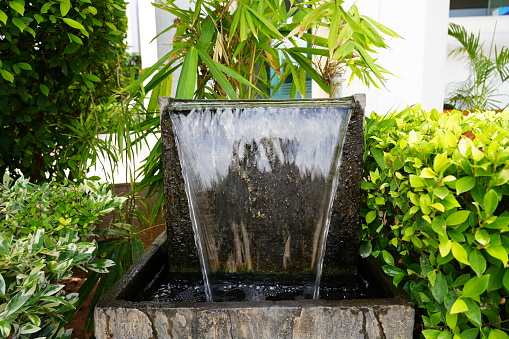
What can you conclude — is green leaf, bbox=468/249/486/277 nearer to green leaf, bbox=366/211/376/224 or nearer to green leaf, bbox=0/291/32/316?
green leaf, bbox=366/211/376/224

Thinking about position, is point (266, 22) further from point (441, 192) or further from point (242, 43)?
point (441, 192)

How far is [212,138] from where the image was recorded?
142 cm

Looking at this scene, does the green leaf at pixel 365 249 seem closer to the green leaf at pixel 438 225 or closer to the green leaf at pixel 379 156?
the green leaf at pixel 379 156

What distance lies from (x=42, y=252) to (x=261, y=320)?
67 cm

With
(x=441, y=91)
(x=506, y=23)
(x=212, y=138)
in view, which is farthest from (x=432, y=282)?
(x=506, y=23)

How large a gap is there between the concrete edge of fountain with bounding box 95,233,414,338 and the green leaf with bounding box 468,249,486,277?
0.20 meters

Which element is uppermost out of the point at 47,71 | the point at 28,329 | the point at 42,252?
the point at 47,71

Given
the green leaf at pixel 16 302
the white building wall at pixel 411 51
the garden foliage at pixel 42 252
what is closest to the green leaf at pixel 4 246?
the garden foliage at pixel 42 252

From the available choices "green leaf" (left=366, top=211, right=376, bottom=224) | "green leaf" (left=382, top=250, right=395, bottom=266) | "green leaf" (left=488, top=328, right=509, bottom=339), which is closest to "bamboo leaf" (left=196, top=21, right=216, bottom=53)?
"green leaf" (left=366, top=211, right=376, bottom=224)

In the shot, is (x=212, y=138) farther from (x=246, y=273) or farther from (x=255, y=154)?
(x=246, y=273)

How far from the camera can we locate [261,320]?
99 centimetres

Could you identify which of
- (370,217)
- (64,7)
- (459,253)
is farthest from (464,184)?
(64,7)

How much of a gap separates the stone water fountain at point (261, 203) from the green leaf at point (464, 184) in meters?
0.46

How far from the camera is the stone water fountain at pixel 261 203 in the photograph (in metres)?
1.37
